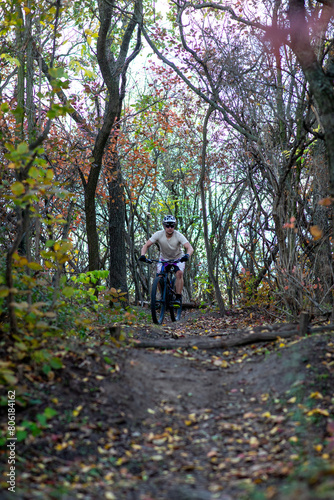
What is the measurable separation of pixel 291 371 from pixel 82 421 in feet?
6.43

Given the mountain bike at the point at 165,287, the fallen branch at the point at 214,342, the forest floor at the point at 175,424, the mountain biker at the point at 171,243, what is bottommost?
the forest floor at the point at 175,424

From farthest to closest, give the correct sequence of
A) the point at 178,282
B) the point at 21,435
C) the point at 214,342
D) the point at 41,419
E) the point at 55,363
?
the point at 178,282
the point at 214,342
the point at 55,363
the point at 41,419
the point at 21,435

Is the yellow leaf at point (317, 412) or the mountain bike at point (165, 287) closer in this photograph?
the yellow leaf at point (317, 412)

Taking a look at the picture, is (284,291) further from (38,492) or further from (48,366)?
(38,492)

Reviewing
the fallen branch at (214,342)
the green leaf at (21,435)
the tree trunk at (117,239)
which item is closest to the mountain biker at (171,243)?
the tree trunk at (117,239)

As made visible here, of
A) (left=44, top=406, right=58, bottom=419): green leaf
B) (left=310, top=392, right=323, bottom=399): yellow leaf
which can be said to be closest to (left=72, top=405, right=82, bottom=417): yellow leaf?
(left=44, top=406, right=58, bottom=419): green leaf

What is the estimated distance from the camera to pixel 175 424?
3.67 m

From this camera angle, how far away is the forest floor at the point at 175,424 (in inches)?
105

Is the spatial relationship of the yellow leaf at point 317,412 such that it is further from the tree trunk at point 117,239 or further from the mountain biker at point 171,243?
the tree trunk at point 117,239

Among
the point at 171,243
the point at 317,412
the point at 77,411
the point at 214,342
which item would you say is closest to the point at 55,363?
the point at 77,411

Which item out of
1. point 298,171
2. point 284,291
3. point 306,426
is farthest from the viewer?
point 298,171

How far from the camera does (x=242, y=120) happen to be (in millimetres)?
7906

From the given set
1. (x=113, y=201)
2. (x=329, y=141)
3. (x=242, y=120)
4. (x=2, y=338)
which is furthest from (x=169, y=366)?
(x=113, y=201)

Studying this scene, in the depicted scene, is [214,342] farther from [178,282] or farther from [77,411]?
[178,282]
